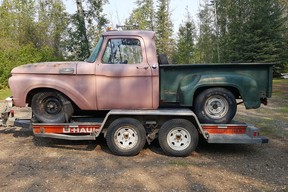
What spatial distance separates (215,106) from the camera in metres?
5.87

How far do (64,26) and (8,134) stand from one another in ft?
92.1

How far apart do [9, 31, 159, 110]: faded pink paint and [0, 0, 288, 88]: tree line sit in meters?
12.8

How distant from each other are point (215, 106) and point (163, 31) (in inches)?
1415

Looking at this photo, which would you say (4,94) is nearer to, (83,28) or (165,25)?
(83,28)

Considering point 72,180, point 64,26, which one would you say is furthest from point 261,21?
point 72,180

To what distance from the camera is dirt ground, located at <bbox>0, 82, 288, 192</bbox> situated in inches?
169

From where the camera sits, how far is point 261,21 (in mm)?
25219

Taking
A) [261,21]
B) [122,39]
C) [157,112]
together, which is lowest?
[157,112]

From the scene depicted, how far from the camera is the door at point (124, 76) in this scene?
226 inches

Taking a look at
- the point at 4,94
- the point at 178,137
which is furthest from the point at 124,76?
the point at 4,94

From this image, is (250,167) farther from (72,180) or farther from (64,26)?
(64,26)

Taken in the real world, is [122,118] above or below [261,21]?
below

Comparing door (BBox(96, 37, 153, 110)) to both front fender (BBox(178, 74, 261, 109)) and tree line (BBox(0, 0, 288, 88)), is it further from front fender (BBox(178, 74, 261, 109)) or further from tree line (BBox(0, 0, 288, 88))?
tree line (BBox(0, 0, 288, 88))

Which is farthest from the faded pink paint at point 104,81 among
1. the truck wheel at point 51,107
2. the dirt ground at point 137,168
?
the dirt ground at point 137,168
